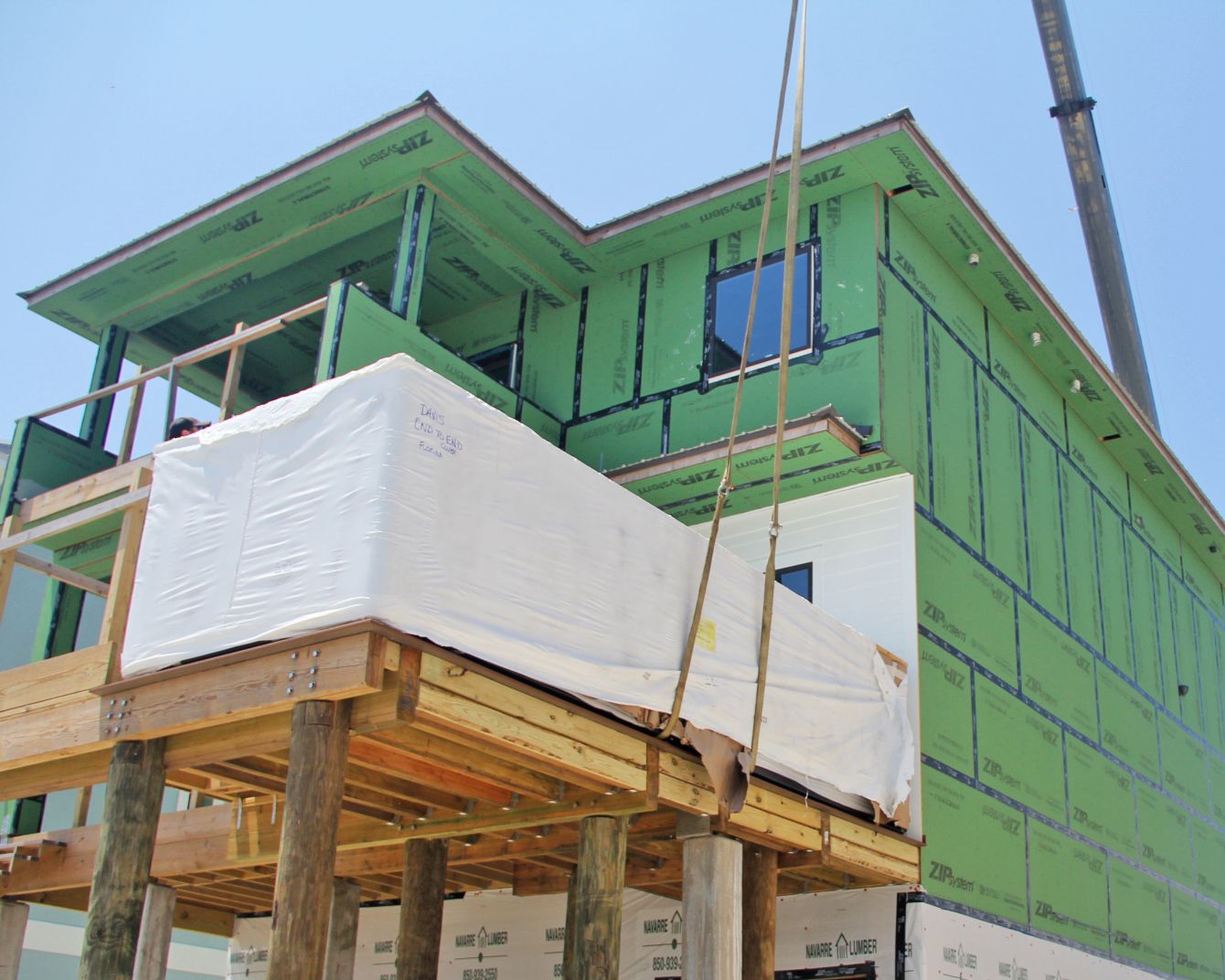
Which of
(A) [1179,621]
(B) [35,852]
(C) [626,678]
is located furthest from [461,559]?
(A) [1179,621]

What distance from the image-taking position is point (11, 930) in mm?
12375

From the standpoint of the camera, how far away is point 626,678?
861cm

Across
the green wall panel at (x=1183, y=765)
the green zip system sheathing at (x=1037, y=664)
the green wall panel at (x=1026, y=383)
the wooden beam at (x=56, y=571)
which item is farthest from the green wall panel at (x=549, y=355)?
the green wall panel at (x=1183, y=765)

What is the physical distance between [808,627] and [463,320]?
27.6ft

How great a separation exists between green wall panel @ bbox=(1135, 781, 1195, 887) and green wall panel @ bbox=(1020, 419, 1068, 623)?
298cm

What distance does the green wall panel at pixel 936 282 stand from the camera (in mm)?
14641

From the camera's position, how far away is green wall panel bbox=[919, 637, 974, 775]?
12.8m

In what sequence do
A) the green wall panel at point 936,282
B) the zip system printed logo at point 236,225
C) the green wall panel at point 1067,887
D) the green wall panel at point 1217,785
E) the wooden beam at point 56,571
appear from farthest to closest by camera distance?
the green wall panel at point 1217,785 < the zip system printed logo at point 236,225 < the green wall panel at point 936,282 < the green wall panel at point 1067,887 < the wooden beam at point 56,571

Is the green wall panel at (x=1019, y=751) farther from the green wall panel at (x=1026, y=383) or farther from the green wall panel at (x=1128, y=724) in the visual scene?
the green wall panel at (x=1026, y=383)

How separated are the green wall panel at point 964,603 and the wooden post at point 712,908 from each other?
13.8ft

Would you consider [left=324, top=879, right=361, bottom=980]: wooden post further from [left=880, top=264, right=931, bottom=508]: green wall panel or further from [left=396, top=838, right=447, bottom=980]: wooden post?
[left=880, top=264, right=931, bottom=508]: green wall panel

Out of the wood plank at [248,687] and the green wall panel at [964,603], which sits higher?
the green wall panel at [964,603]

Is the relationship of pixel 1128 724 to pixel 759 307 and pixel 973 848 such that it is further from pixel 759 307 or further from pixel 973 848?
pixel 759 307

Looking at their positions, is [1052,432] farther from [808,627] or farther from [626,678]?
[626,678]
